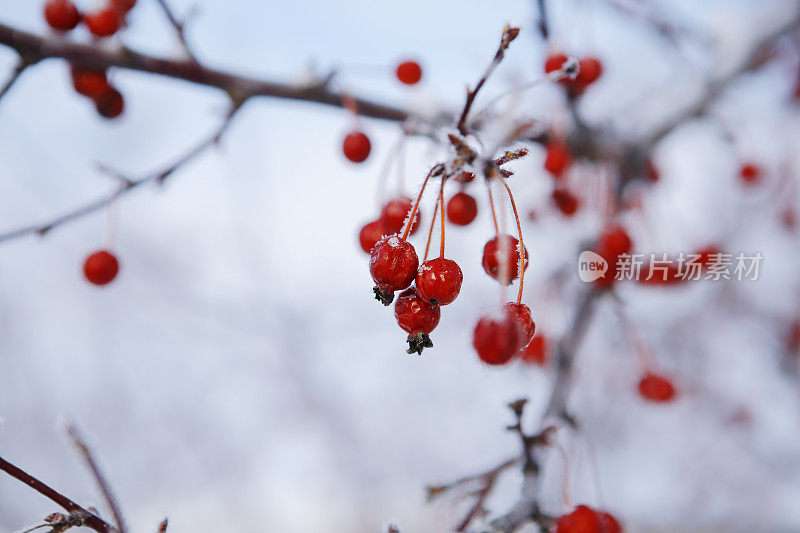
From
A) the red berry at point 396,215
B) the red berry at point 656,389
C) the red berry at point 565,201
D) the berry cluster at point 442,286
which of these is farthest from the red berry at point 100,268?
the red berry at point 656,389

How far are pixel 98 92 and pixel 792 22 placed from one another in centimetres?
278

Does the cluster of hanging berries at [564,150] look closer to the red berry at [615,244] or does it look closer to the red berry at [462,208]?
the red berry at [615,244]

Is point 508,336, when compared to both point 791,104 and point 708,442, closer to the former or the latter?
point 791,104

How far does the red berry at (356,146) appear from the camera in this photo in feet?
5.43

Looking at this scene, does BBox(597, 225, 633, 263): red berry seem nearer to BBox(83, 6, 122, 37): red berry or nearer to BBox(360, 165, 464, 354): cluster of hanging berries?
BBox(360, 165, 464, 354): cluster of hanging berries

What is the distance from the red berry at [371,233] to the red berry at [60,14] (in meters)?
1.09

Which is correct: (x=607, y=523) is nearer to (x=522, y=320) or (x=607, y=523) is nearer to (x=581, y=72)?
(x=522, y=320)

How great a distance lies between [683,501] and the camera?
24.4 ft

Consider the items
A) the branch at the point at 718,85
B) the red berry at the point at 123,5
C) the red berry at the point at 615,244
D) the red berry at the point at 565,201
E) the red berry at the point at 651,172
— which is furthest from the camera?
the red berry at the point at 651,172

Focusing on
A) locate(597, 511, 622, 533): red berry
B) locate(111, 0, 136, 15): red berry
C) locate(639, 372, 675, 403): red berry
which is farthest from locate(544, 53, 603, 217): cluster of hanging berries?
locate(111, 0, 136, 15): red berry

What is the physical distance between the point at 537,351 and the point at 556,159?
3.32 feet

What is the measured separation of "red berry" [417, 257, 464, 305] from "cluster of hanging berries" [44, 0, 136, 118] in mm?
1198

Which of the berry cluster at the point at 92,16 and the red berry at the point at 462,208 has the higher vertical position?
the berry cluster at the point at 92,16

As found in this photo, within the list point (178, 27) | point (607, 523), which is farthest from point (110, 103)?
point (607, 523)
